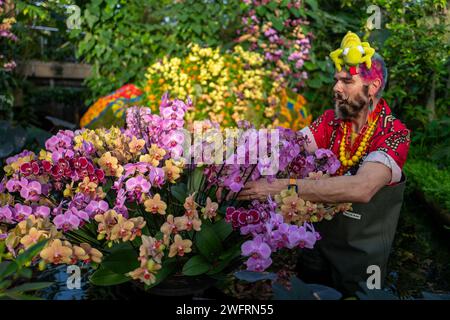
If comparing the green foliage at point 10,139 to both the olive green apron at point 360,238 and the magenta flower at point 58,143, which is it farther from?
the olive green apron at point 360,238

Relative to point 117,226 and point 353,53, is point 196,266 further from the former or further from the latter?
point 353,53

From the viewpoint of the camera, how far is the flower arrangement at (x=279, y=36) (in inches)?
244

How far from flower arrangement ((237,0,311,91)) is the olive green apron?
14.2 ft

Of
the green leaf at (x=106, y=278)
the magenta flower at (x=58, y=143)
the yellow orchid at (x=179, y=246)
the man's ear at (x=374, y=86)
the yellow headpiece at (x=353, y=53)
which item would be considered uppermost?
the yellow headpiece at (x=353, y=53)

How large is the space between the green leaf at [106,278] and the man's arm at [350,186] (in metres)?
0.66

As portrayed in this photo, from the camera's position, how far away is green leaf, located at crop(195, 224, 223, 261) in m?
1.46

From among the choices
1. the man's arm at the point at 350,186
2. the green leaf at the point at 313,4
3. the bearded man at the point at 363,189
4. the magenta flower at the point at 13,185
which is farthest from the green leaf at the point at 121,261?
the green leaf at the point at 313,4

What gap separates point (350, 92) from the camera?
6.70ft

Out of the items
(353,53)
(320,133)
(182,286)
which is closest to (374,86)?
(353,53)

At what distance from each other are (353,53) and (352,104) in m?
0.25

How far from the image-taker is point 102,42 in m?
7.01

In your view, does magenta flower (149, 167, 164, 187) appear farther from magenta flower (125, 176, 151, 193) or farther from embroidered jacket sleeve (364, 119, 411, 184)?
embroidered jacket sleeve (364, 119, 411, 184)

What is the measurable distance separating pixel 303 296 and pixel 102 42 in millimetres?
6708

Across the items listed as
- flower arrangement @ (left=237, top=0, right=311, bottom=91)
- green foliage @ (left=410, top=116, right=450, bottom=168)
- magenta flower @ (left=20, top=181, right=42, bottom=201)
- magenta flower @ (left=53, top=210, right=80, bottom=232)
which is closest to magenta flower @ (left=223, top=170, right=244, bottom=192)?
magenta flower @ (left=53, top=210, right=80, bottom=232)
